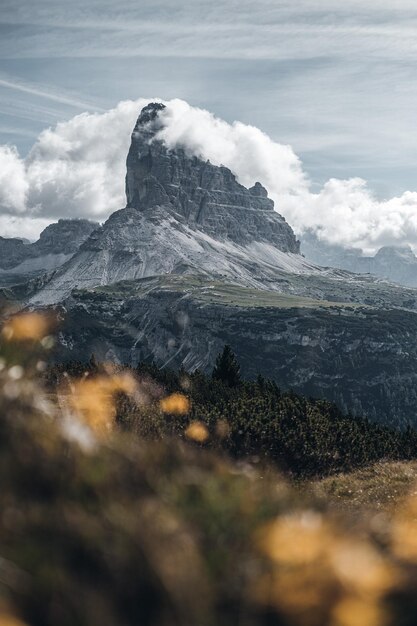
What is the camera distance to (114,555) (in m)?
7.76

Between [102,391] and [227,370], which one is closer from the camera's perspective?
[102,391]

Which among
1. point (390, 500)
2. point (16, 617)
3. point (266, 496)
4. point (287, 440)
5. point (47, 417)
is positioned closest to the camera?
point (16, 617)

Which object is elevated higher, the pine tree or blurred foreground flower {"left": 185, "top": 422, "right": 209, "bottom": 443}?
the pine tree

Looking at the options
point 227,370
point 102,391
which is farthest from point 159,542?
point 227,370

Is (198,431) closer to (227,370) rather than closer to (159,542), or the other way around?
(227,370)

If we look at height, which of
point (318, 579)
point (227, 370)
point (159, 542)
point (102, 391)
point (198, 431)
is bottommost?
point (198, 431)

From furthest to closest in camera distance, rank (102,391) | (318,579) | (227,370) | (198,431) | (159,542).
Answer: (227,370) < (102,391) < (198,431) < (318,579) < (159,542)

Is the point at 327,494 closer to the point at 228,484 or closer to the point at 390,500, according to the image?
the point at 390,500

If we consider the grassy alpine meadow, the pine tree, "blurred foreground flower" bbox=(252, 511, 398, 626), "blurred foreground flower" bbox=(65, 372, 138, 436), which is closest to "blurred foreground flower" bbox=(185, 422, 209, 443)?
"blurred foreground flower" bbox=(65, 372, 138, 436)

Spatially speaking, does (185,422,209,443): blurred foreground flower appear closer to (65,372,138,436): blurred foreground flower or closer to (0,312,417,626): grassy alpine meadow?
(65,372,138,436): blurred foreground flower

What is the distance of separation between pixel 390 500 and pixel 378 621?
18265 millimetres

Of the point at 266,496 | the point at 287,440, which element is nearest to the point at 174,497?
the point at 266,496

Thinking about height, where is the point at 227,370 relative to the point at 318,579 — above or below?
below

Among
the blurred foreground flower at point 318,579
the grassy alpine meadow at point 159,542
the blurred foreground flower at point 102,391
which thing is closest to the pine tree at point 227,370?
the blurred foreground flower at point 102,391
